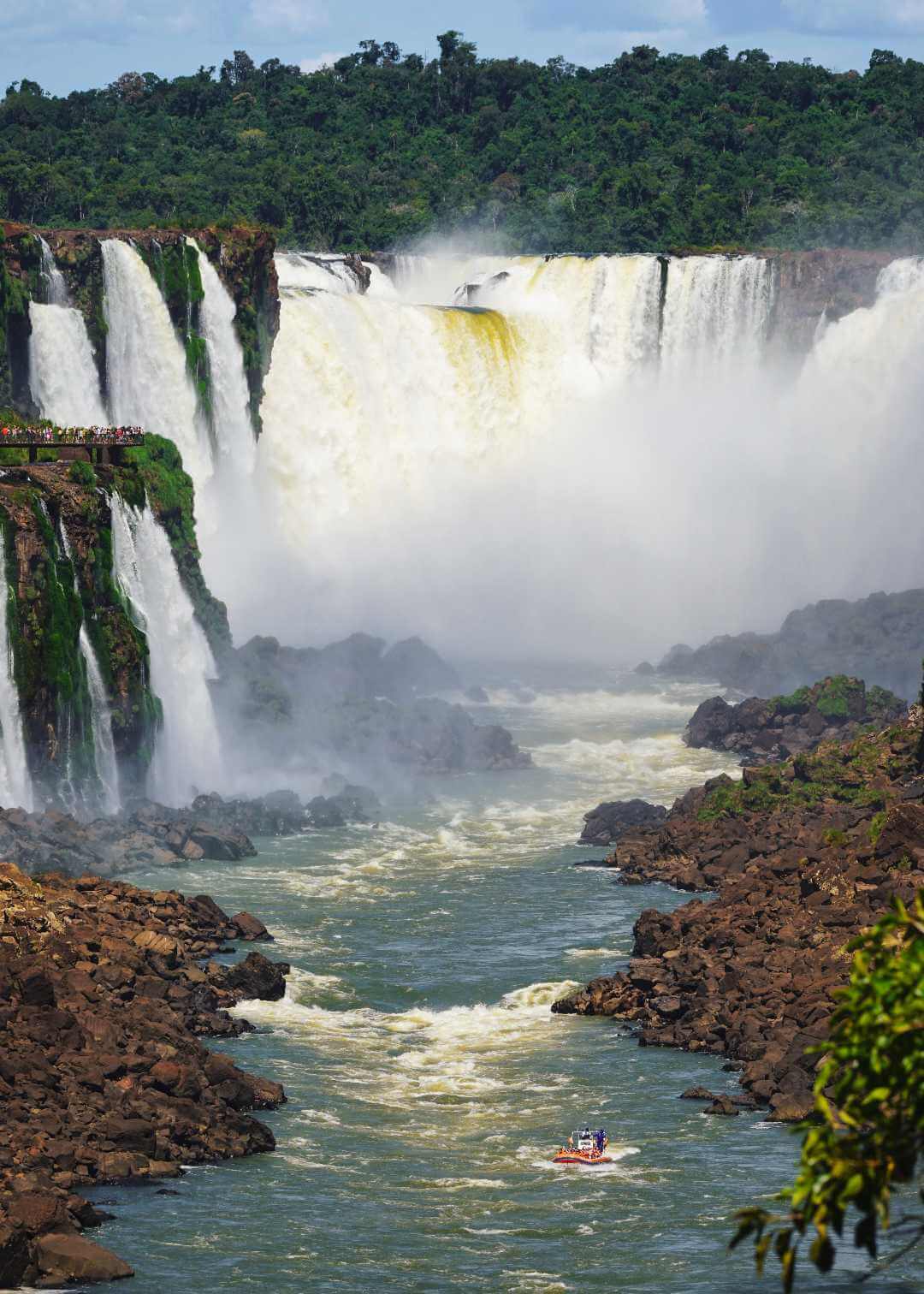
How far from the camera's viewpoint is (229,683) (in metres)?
70.4

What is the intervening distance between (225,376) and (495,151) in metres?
70.8

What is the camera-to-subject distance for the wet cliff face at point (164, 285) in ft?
243

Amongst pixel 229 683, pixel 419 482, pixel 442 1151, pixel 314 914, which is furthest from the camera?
pixel 419 482

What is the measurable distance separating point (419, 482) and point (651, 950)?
5365 cm

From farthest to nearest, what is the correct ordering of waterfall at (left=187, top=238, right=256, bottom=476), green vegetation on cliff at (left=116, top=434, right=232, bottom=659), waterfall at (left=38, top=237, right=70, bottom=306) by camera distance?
waterfall at (left=187, top=238, right=256, bottom=476), waterfall at (left=38, top=237, right=70, bottom=306), green vegetation on cliff at (left=116, top=434, right=232, bottom=659)

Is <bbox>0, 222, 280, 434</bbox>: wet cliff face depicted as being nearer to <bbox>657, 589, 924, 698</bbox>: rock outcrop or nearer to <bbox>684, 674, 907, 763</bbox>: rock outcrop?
<bbox>657, 589, 924, 698</bbox>: rock outcrop

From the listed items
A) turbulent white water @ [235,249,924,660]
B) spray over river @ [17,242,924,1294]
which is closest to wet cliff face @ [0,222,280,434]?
spray over river @ [17,242,924,1294]

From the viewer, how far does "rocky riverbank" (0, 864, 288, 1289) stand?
3061 cm

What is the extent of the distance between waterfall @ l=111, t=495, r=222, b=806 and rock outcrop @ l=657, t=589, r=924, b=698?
839 inches

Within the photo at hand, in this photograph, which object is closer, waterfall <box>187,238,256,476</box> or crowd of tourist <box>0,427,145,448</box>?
crowd of tourist <box>0,427,145,448</box>

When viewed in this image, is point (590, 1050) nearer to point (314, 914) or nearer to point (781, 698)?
point (314, 914)

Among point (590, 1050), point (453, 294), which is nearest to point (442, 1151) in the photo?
point (590, 1050)

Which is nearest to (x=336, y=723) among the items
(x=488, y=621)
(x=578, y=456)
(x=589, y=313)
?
(x=488, y=621)

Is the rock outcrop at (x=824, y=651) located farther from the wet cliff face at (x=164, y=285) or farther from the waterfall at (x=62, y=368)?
the waterfall at (x=62, y=368)
